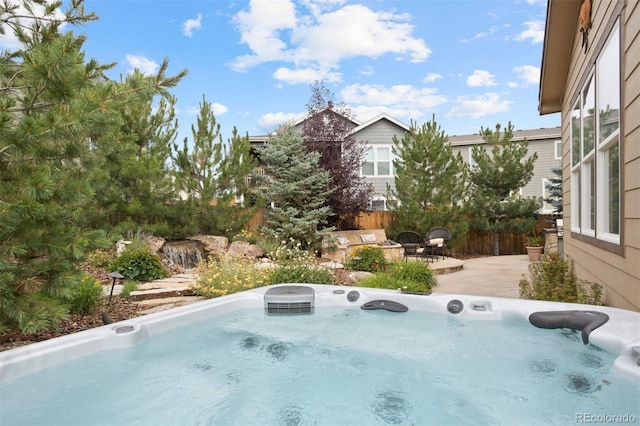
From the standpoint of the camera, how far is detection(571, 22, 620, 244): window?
10.7 feet

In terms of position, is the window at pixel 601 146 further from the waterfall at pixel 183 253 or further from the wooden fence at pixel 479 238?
the wooden fence at pixel 479 238

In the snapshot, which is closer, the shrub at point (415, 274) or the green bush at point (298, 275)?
the green bush at point (298, 275)

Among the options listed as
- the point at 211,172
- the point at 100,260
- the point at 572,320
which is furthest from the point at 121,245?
the point at 572,320

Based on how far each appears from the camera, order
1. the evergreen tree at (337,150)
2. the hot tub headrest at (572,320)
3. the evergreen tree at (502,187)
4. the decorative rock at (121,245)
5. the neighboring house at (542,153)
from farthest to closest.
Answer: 1. the neighboring house at (542,153)
2. the evergreen tree at (502,187)
3. the evergreen tree at (337,150)
4. the decorative rock at (121,245)
5. the hot tub headrest at (572,320)

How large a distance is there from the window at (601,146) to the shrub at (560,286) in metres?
0.59

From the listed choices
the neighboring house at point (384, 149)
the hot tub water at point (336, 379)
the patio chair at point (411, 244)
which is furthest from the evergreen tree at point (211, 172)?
the hot tub water at point (336, 379)

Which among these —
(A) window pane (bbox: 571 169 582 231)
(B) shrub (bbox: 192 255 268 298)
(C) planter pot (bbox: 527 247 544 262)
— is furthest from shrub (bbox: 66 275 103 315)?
(C) planter pot (bbox: 527 247 544 262)

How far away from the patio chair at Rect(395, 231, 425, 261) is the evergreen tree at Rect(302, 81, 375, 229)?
54.3 inches

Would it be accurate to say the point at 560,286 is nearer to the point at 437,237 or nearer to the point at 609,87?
the point at 609,87

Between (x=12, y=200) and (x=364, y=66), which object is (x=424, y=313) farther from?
(x=364, y=66)

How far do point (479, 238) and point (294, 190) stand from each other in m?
7.07

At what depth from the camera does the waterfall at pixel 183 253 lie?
917 centimetres

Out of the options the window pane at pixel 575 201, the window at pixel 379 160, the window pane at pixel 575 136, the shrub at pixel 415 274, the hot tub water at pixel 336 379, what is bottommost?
the hot tub water at pixel 336 379

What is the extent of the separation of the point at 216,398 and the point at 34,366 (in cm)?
123
